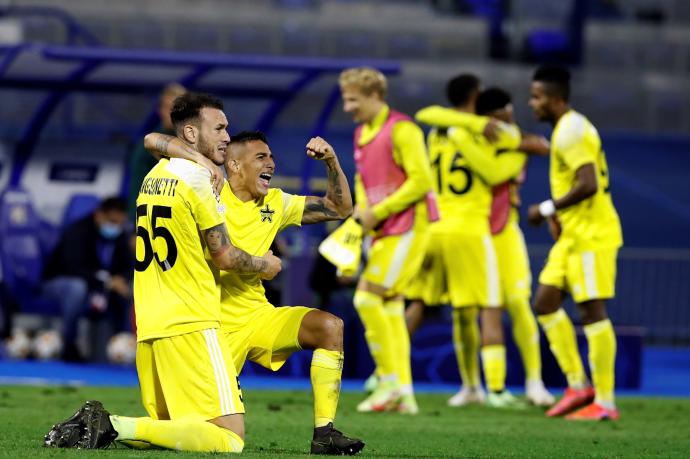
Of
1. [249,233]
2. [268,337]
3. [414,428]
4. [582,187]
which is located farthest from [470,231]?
[268,337]

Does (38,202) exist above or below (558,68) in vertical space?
below

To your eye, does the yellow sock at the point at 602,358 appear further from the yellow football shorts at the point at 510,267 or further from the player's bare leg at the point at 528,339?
the yellow football shorts at the point at 510,267

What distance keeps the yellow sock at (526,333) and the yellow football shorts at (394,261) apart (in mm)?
1346

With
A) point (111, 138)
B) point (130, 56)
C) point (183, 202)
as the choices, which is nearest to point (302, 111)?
point (111, 138)

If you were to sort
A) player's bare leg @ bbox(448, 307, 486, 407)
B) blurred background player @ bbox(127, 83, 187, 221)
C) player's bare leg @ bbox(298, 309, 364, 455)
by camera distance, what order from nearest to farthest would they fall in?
player's bare leg @ bbox(298, 309, 364, 455) → player's bare leg @ bbox(448, 307, 486, 407) → blurred background player @ bbox(127, 83, 187, 221)

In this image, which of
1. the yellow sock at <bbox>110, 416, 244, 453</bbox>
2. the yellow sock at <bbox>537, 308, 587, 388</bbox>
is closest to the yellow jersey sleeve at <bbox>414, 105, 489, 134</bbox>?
the yellow sock at <bbox>537, 308, 587, 388</bbox>

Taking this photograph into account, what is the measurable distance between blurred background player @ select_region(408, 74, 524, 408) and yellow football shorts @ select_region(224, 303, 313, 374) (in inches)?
168

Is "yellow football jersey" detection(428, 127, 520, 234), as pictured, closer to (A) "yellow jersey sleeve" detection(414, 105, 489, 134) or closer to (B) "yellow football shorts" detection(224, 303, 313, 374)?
(A) "yellow jersey sleeve" detection(414, 105, 489, 134)

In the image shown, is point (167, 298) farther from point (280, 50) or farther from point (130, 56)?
point (280, 50)

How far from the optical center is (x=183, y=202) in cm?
682

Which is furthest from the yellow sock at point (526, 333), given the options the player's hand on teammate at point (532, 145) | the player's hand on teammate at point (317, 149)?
the player's hand on teammate at point (317, 149)

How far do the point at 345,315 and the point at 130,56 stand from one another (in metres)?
3.23

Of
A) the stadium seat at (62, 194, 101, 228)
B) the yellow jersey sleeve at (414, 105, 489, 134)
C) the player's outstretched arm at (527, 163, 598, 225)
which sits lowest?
the stadium seat at (62, 194, 101, 228)

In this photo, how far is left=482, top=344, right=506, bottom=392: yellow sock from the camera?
11430 mm
